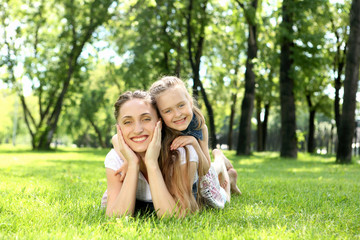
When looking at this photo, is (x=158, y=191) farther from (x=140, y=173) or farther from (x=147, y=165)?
(x=140, y=173)

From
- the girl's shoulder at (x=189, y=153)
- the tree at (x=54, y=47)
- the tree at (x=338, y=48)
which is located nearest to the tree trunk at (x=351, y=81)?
the tree at (x=338, y=48)

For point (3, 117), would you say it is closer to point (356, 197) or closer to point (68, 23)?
point (68, 23)

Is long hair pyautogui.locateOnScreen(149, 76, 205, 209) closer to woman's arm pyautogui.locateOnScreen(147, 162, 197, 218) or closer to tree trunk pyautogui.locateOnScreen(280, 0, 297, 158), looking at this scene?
woman's arm pyautogui.locateOnScreen(147, 162, 197, 218)

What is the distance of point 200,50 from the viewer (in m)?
20.9

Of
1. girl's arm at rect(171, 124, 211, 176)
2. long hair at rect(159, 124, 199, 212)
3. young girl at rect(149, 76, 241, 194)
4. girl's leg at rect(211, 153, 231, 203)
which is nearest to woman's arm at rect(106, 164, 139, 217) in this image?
long hair at rect(159, 124, 199, 212)

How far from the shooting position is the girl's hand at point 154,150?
142 inches

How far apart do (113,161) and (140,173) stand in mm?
338

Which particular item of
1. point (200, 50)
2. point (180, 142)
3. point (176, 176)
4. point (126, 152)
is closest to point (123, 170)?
point (126, 152)

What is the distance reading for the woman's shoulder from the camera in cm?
387

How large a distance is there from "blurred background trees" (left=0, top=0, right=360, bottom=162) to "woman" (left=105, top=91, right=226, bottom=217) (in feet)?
40.2

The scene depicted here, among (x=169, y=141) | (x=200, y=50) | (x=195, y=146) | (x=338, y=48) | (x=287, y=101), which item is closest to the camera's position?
(x=195, y=146)

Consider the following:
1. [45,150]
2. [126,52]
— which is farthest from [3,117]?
[126,52]

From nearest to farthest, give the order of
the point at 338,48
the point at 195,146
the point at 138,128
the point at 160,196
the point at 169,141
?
1. the point at 160,196
2. the point at 138,128
3. the point at 195,146
4. the point at 169,141
5. the point at 338,48

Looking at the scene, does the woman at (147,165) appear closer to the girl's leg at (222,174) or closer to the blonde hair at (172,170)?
the blonde hair at (172,170)
